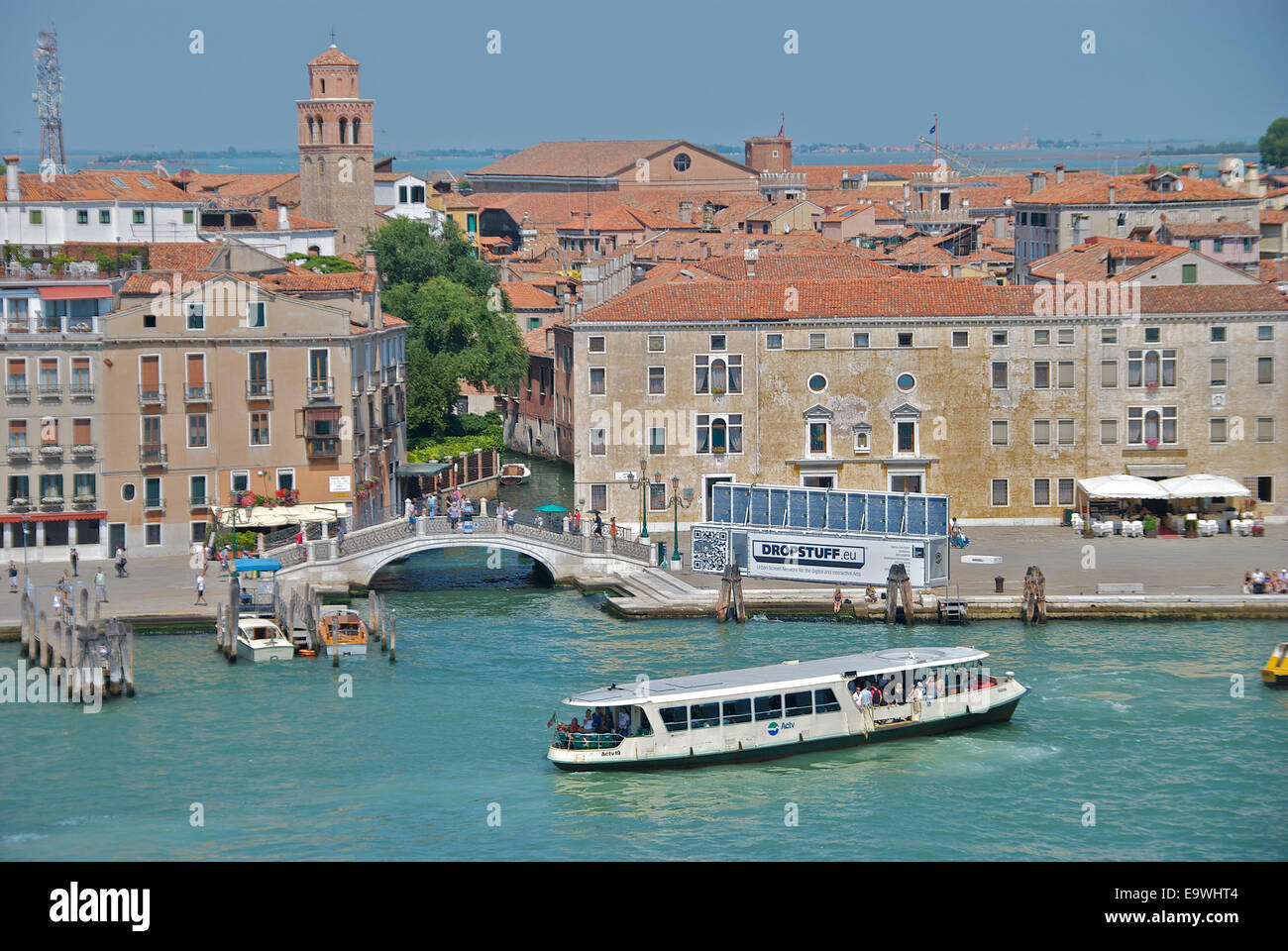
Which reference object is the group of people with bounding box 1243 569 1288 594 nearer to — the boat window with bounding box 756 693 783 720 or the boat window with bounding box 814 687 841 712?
the boat window with bounding box 814 687 841 712

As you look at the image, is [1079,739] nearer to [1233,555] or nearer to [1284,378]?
[1233,555]

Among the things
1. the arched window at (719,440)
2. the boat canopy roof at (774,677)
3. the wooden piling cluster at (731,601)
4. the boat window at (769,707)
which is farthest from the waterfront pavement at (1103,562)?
the boat window at (769,707)

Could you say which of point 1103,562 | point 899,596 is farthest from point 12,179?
point 1103,562

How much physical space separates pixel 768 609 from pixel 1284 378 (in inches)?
625

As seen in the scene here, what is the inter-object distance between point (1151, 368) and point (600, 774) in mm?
23516

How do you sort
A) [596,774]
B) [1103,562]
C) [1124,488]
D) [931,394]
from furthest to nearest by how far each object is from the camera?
[931,394] → [1124,488] → [1103,562] → [596,774]

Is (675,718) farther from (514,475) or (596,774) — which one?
(514,475)

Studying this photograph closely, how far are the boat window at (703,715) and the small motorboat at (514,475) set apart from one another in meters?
30.8

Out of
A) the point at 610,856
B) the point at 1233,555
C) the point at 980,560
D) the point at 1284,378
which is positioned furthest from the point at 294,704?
the point at 1284,378

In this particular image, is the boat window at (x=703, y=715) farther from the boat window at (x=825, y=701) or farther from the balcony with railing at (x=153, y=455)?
the balcony with railing at (x=153, y=455)

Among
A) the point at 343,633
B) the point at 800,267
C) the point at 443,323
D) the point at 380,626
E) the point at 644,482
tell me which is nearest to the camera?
the point at 343,633

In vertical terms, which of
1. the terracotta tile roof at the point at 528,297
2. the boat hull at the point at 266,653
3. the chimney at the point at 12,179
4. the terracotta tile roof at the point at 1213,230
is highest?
the chimney at the point at 12,179

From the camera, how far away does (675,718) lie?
3472 cm

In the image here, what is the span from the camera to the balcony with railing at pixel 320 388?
49844mm
